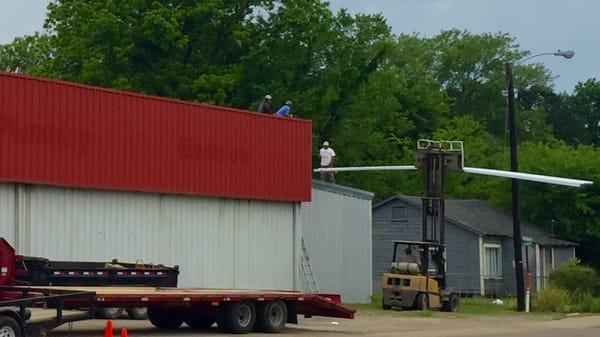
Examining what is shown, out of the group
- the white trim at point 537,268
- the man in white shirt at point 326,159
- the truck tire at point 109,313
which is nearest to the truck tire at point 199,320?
the truck tire at point 109,313

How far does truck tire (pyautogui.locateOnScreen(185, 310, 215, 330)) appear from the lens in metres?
27.6

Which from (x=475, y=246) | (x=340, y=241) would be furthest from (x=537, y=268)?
→ (x=340, y=241)

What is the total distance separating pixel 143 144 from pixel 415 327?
8.72 m

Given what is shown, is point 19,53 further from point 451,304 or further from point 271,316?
point 271,316

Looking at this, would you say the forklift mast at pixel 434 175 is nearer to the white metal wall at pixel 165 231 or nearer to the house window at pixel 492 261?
the white metal wall at pixel 165 231

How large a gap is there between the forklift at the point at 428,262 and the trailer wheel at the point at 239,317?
12925 millimetres

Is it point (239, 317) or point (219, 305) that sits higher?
point (219, 305)

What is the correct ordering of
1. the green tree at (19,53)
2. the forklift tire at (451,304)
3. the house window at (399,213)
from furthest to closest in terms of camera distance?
the green tree at (19,53) → the house window at (399,213) → the forklift tire at (451,304)

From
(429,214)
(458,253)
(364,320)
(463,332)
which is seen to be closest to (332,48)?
(458,253)

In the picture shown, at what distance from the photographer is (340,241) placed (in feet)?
133

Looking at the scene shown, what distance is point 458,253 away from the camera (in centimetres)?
5550

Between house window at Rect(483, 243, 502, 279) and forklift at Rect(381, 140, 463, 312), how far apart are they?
42.8ft

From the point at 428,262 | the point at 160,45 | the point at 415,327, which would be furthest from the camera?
the point at 160,45

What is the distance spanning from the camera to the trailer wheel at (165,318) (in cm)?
2774
